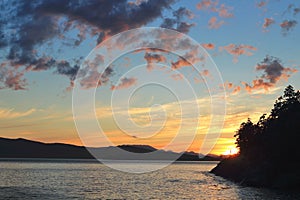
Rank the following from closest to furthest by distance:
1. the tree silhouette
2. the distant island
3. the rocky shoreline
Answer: the rocky shoreline, the distant island, the tree silhouette

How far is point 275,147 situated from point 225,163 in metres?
72.3

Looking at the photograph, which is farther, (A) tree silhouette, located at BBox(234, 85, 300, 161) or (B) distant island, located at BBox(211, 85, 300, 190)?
(A) tree silhouette, located at BBox(234, 85, 300, 161)

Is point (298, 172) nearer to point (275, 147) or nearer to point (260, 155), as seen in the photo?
point (275, 147)

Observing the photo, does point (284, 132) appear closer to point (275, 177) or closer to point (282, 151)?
point (282, 151)

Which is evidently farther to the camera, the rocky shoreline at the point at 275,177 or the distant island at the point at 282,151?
the distant island at the point at 282,151

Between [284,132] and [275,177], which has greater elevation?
[284,132]

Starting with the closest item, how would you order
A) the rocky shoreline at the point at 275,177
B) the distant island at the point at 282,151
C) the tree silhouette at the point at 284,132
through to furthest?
the rocky shoreline at the point at 275,177 < the distant island at the point at 282,151 < the tree silhouette at the point at 284,132

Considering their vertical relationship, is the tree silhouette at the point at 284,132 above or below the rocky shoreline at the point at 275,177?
above

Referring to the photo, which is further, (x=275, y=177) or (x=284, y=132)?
(x=284, y=132)

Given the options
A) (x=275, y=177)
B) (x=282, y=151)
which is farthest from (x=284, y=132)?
(x=275, y=177)

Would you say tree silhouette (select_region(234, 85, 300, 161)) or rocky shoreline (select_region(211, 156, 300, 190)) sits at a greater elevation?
tree silhouette (select_region(234, 85, 300, 161))

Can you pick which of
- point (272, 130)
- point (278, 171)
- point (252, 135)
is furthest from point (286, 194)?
point (252, 135)

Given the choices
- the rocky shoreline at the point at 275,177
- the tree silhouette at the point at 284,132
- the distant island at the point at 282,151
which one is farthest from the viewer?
the tree silhouette at the point at 284,132

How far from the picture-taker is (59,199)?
67688 millimetres
